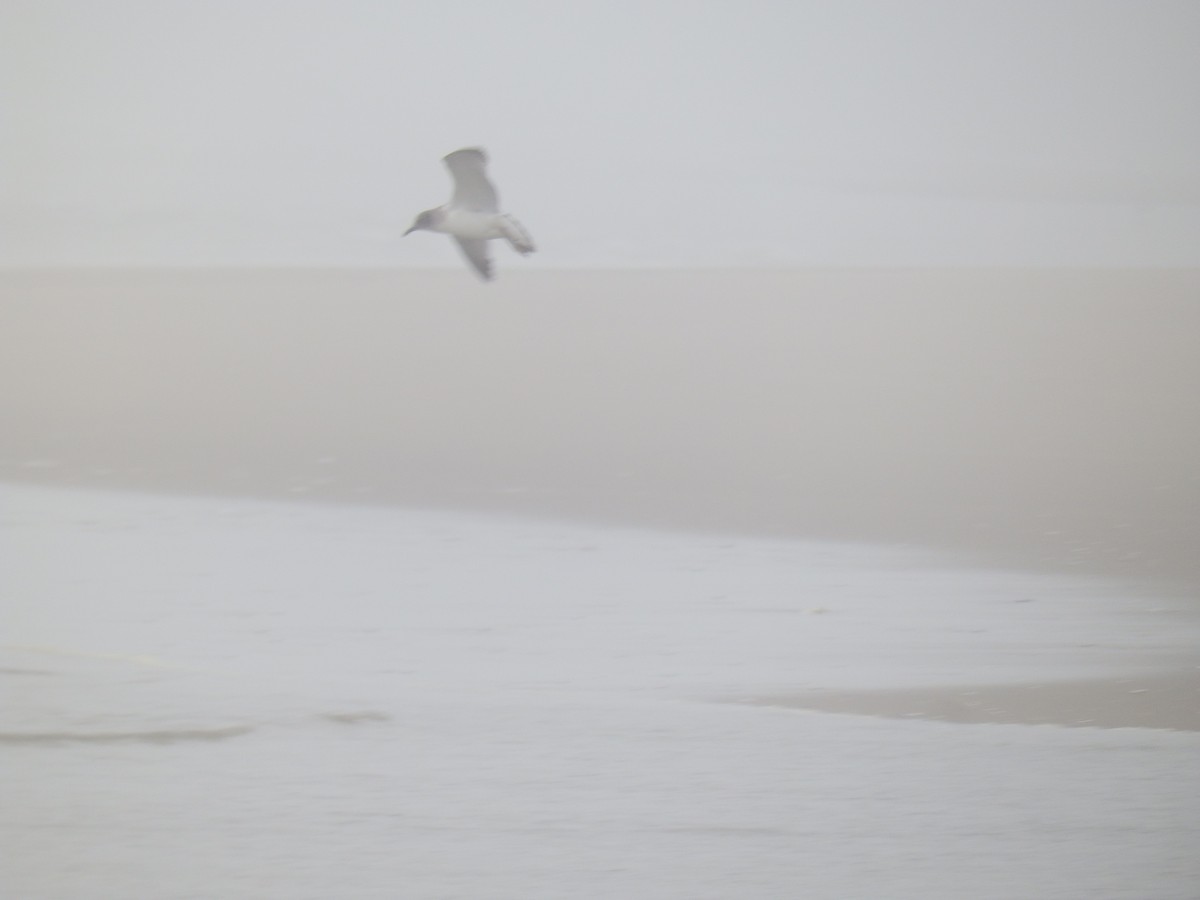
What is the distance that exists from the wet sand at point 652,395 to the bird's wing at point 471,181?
0.57 m

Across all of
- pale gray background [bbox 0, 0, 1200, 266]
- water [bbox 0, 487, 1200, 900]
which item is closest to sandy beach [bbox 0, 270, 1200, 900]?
water [bbox 0, 487, 1200, 900]

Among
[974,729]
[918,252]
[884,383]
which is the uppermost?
[918,252]

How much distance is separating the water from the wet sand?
5.7 inches

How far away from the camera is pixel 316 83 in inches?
109

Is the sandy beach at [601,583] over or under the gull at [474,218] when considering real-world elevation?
under

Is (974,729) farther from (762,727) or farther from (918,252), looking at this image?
(918,252)

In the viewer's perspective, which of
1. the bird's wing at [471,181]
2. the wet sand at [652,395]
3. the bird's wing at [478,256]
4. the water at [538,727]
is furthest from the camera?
the wet sand at [652,395]

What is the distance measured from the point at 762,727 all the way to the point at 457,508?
0.84 meters

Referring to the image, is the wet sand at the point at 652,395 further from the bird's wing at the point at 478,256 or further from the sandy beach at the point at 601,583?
the bird's wing at the point at 478,256

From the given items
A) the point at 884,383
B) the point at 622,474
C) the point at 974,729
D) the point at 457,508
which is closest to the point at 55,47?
the point at 457,508

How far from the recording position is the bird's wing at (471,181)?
6.99ft

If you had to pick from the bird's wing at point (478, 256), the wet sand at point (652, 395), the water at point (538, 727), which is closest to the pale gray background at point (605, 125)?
the wet sand at point (652, 395)

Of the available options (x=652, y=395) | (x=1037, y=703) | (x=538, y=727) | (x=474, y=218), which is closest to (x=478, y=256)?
(x=474, y=218)

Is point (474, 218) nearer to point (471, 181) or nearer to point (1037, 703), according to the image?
point (471, 181)
